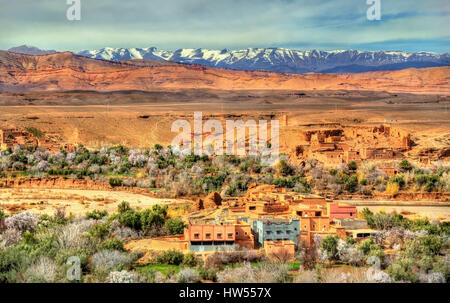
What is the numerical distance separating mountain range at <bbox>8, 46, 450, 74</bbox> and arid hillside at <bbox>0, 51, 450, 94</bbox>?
74.8 feet

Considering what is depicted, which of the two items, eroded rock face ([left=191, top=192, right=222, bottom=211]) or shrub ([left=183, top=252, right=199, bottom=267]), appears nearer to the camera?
shrub ([left=183, top=252, right=199, bottom=267])

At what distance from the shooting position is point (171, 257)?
1502cm

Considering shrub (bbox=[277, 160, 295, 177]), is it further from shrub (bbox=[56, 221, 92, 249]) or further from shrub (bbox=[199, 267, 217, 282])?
shrub (bbox=[199, 267, 217, 282])

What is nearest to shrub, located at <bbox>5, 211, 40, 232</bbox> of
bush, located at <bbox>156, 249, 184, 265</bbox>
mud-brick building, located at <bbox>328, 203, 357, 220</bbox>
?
bush, located at <bbox>156, 249, 184, 265</bbox>

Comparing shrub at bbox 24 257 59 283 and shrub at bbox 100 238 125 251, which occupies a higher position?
shrub at bbox 24 257 59 283

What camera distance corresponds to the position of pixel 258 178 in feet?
97.5

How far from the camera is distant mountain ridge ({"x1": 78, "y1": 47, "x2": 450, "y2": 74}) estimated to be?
4881 inches

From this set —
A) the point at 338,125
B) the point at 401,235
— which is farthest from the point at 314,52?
the point at 401,235

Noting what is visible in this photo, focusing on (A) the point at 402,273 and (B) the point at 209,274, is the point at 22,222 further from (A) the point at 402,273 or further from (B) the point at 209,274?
(A) the point at 402,273

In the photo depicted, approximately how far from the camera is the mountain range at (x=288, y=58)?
124 metres

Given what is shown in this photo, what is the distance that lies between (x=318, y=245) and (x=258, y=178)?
13444 mm

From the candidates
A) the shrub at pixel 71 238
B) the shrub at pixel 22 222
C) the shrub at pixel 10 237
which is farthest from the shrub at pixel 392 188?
the shrub at pixel 10 237
